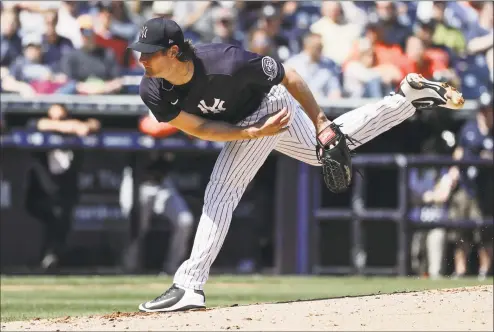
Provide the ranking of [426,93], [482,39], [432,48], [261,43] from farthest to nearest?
[482,39]
[432,48]
[261,43]
[426,93]

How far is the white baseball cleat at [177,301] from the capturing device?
21.5 feet

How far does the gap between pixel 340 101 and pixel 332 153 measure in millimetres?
5957

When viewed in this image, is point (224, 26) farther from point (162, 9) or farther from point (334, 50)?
point (334, 50)

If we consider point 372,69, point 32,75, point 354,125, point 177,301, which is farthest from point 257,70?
point 32,75

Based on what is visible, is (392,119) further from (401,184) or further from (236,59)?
(401,184)

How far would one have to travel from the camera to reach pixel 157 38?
20.8 ft

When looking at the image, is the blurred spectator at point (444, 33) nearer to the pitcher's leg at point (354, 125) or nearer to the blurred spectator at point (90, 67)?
the blurred spectator at point (90, 67)

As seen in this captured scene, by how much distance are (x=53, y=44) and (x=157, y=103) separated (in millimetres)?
7304

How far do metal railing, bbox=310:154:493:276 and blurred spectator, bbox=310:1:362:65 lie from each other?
1637 mm

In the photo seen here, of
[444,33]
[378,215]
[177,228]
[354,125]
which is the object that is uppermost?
[444,33]

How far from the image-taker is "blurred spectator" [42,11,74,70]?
44.2 feet

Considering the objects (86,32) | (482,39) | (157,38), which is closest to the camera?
(157,38)

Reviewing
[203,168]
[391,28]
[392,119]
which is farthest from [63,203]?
[392,119]

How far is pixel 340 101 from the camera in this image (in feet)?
41.9
